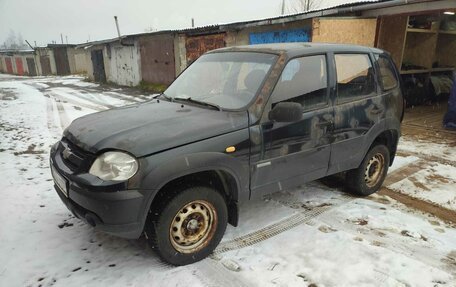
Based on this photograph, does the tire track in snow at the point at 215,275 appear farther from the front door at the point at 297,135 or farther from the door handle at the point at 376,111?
the door handle at the point at 376,111

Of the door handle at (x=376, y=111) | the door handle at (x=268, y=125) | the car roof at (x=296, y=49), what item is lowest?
the door handle at (x=376, y=111)

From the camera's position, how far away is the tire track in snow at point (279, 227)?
3.26 metres

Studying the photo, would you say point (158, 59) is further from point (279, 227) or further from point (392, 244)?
point (392, 244)

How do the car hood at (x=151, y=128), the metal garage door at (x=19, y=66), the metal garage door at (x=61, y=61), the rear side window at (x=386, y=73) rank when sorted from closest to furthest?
the car hood at (x=151, y=128)
the rear side window at (x=386, y=73)
the metal garage door at (x=61, y=61)
the metal garage door at (x=19, y=66)

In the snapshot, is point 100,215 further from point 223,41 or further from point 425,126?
point 223,41

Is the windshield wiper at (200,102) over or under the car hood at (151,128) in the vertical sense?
over

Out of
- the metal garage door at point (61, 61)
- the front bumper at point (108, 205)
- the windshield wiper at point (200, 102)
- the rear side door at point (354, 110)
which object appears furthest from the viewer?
the metal garage door at point (61, 61)

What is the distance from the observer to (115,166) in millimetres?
2547

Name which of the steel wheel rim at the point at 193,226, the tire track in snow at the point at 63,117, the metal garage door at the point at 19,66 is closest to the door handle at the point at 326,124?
the steel wheel rim at the point at 193,226

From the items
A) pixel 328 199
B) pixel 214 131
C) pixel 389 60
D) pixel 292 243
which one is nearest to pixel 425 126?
pixel 389 60

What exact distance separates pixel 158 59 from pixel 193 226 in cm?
1563

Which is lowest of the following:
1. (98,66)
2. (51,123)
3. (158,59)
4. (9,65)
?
(51,123)

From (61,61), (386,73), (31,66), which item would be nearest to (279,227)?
(386,73)

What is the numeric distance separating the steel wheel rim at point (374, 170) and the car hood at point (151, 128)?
7.29ft
